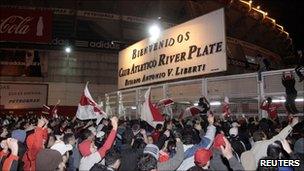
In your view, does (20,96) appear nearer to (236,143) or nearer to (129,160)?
(129,160)

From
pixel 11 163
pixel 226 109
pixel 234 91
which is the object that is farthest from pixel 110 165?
pixel 234 91

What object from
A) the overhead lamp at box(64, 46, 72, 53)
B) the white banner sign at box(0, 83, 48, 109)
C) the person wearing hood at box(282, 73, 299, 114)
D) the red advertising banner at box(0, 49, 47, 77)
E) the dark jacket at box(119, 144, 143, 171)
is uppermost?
the overhead lamp at box(64, 46, 72, 53)

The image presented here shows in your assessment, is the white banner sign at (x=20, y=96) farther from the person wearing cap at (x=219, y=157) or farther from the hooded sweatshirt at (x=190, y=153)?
the person wearing cap at (x=219, y=157)

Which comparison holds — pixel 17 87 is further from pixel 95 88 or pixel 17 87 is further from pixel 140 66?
pixel 140 66

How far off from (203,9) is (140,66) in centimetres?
918

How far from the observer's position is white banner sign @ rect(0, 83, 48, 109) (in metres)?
28.1

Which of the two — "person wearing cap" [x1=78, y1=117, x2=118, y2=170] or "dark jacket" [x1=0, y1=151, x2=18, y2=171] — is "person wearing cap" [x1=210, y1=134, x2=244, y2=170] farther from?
"dark jacket" [x1=0, y1=151, x2=18, y2=171]

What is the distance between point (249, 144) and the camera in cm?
734

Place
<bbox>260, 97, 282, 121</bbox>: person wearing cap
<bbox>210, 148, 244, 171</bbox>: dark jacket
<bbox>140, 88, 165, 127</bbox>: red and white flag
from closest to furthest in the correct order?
1. <bbox>210, 148, 244, 171</bbox>: dark jacket
2. <bbox>140, 88, 165, 127</bbox>: red and white flag
3. <bbox>260, 97, 282, 121</bbox>: person wearing cap

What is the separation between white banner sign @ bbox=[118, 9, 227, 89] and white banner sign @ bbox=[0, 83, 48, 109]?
11.8 m

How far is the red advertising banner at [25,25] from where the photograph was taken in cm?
2536

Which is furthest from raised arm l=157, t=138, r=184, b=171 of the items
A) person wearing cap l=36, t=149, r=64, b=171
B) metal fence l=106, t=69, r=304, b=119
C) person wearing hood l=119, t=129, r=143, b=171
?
metal fence l=106, t=69, r=304, b=119

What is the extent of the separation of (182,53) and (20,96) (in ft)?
58.3

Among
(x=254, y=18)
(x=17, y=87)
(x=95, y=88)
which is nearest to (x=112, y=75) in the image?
(x=95, y=88)
